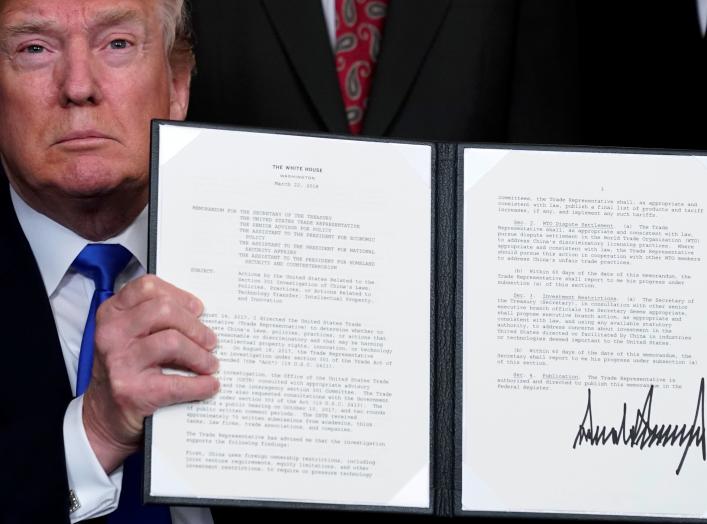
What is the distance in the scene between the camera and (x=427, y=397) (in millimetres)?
2223

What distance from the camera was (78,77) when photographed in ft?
8.32

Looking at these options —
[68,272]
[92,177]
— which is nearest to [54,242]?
[68,272]

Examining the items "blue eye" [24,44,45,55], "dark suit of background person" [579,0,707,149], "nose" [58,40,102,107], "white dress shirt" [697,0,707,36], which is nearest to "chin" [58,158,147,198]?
"nose" [58,40,102,107]

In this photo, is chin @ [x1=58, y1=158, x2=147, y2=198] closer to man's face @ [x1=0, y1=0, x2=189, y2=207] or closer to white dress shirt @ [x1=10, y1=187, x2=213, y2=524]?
man's face @ [x1=0, y1=0, x2=189, y2=207]

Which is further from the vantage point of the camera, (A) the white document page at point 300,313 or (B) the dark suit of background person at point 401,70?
(B) the dark suit of background person at point 401,70

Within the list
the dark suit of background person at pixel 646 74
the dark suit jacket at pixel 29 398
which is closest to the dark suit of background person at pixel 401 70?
the dark suit of background person at pixel 646 74

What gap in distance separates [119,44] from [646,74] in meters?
1.16

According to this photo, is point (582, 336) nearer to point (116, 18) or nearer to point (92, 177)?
point (92, 177)

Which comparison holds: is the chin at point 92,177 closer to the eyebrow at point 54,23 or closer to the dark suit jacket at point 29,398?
the dark suit jacket at point 29,398

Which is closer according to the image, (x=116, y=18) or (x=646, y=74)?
(x=116, y=18)

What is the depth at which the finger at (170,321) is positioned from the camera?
6.98 ft

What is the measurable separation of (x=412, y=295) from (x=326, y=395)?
0.23 meters

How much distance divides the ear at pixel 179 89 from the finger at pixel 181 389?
0.85 metres
